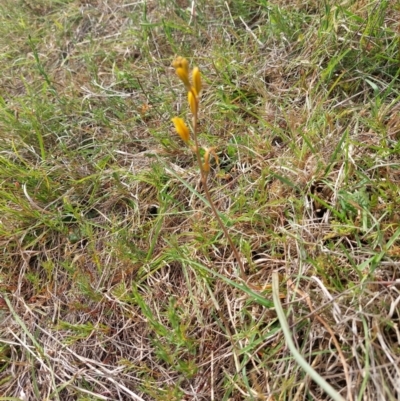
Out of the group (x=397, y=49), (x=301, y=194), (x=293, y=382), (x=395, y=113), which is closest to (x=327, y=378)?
(x=293, y=382)

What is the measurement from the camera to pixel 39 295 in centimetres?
144

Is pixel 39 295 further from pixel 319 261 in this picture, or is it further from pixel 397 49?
pixel 397 49

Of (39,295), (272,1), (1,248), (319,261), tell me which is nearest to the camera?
(319,261)

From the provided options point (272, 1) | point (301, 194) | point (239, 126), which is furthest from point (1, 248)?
point (272, 1)

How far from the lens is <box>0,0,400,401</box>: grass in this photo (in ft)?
3.59

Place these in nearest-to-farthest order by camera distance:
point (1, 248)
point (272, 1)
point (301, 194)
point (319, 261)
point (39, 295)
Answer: point (319, 261) < point (301, 194) < point (39, 295) < point (1, 248) < point (272, 1)

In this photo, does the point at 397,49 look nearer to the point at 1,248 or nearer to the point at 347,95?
the point at 347,95

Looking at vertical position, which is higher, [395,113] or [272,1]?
[272,1]

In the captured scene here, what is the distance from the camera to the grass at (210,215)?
1.09 meters

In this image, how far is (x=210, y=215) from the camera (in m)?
1.39

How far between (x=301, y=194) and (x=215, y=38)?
0.89 metres

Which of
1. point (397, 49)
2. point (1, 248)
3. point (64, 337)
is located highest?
point (397, 49)

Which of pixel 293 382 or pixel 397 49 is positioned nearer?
pixel 293 382

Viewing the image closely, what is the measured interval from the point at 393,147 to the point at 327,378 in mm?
674
